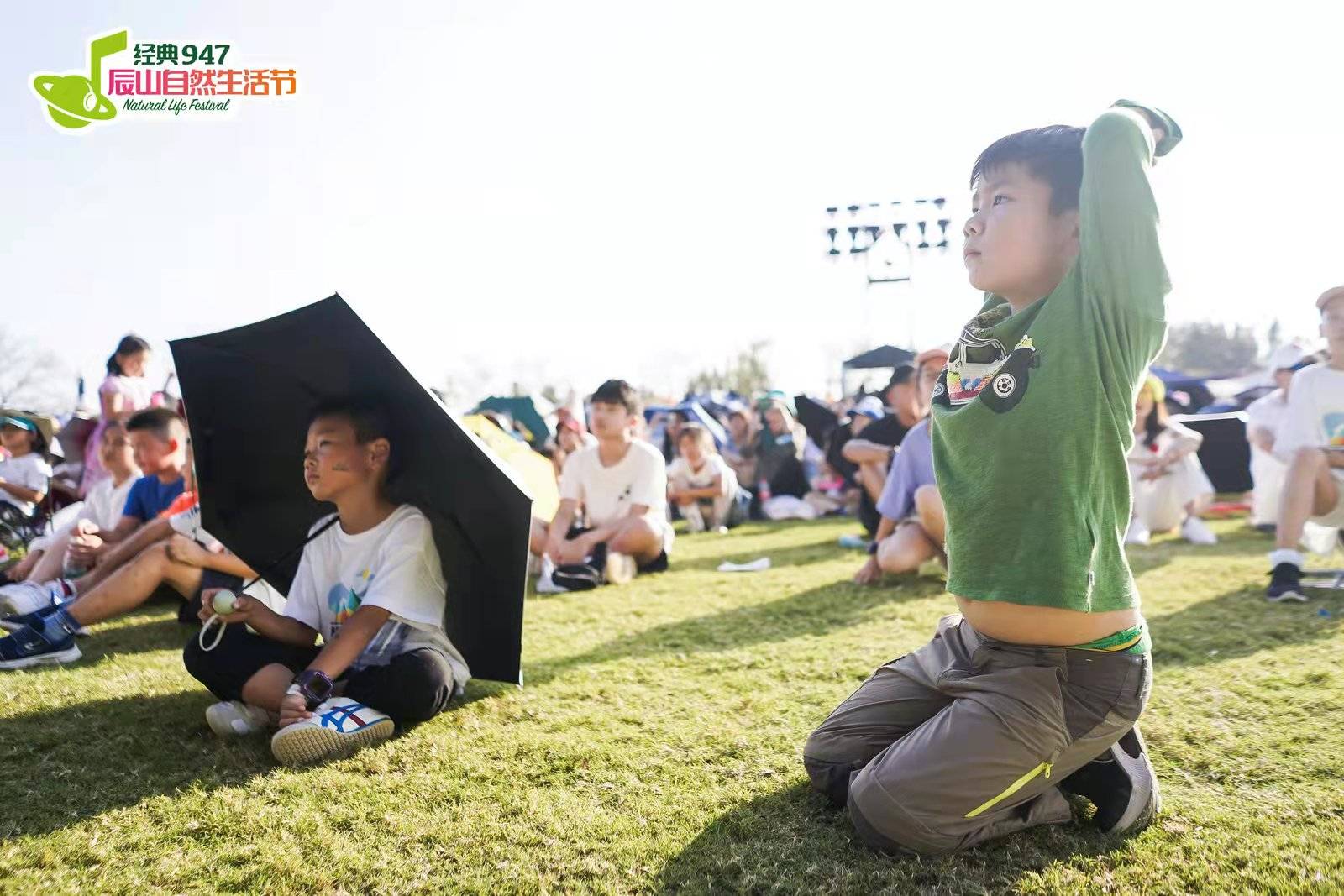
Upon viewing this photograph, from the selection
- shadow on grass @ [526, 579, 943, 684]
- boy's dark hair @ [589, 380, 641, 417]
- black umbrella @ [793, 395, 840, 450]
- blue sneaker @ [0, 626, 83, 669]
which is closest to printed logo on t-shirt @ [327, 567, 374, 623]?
shadow on grass @ [526, 579, 943, 684]

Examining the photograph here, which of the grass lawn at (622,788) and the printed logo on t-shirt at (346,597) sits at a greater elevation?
the printed logo on t-shirt at (346,597)

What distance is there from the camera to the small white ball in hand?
250 cm

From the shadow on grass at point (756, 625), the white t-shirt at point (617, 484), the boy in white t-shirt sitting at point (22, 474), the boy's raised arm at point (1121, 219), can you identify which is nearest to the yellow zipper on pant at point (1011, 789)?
the boy's raised arm at point (1121, 219)

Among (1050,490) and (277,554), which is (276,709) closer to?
(277,554)

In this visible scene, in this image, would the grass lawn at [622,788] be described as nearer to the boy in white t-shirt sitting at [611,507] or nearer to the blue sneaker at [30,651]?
the blue sneaker at [30,651]

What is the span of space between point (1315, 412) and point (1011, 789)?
12.4ft

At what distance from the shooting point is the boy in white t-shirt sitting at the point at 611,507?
5758 millimetres

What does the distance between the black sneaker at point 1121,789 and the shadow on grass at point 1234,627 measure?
139 cm

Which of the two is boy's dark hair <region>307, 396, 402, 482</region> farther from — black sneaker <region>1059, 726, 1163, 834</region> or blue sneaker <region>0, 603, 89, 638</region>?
black sneaker <region>1059, 726, 1163, 834</region>

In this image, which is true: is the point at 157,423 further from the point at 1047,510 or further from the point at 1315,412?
the point at 1315,412

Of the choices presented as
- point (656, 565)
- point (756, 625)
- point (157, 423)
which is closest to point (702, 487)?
point (656, 565)

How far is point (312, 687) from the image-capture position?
2.46m

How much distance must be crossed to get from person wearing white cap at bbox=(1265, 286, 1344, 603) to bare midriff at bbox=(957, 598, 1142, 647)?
3037 mm

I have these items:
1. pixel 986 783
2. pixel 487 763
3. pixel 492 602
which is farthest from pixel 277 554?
pixel 986 783
